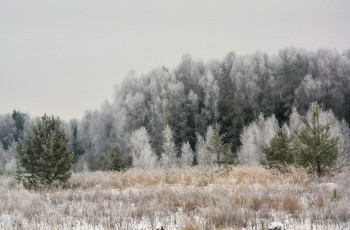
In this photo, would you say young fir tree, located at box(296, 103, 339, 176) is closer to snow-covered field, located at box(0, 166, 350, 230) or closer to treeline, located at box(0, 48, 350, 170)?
snow-covered field, located at box(0, 166, 350, 230)

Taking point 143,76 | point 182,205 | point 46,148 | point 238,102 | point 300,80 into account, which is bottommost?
point 182,205

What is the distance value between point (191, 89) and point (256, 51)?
15297 mm

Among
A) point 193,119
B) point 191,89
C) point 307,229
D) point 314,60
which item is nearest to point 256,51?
point 314,60

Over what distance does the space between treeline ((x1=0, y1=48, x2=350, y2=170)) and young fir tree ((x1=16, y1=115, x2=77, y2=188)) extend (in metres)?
34.1

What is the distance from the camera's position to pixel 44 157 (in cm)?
890

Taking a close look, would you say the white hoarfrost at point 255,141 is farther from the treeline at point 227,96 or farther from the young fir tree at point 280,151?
the young fir tree at point 280,151

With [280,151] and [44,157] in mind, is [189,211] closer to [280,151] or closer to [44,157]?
[44,157]

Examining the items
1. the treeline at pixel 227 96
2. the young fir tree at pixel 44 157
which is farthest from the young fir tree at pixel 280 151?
the treeline at pixel 227 96

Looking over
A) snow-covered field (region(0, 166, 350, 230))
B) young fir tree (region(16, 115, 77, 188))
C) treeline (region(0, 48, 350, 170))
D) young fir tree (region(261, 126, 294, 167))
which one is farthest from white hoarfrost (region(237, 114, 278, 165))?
snow-covered field (region(0, 166, 350, 230))

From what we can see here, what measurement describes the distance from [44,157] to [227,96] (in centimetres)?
4442

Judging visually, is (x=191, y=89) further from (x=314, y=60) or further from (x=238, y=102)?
(x=314, y=60)

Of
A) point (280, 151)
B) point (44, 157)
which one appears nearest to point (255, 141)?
point (280, 151)

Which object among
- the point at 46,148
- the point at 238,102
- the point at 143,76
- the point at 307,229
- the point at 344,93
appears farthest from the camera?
the point at 143,76

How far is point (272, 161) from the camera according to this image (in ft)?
34.5
